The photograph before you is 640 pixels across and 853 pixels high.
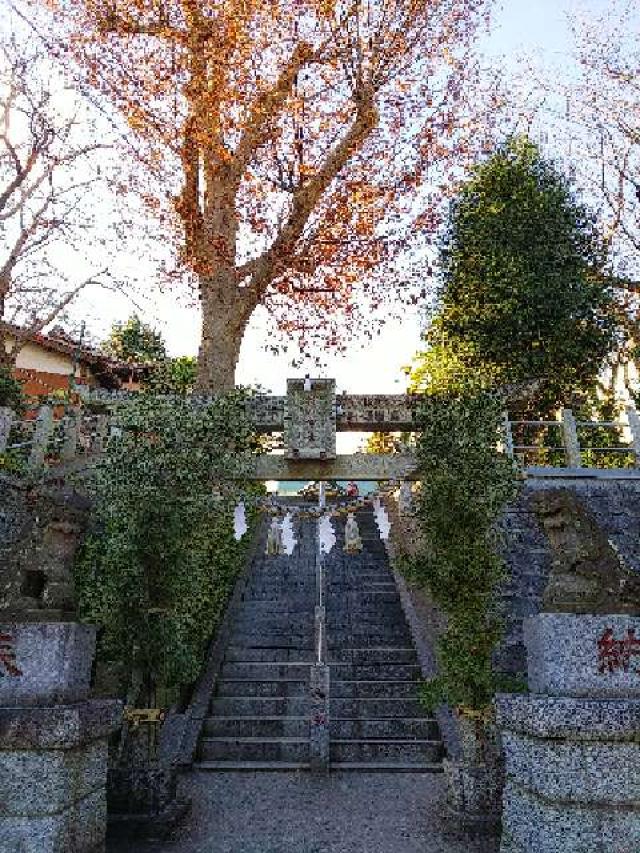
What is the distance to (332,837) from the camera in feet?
21.4

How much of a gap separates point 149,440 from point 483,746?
5499 mm

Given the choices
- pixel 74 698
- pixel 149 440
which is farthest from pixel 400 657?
pixel 74 698

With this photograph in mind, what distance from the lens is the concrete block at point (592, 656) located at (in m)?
5.06

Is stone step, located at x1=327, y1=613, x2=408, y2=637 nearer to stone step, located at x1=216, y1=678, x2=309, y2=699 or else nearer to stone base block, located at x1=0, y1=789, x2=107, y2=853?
stone step, located at x1=216, y1=678, x2=309, y2=699

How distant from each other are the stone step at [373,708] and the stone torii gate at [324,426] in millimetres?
3962

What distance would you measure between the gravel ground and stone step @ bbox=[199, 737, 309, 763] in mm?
448

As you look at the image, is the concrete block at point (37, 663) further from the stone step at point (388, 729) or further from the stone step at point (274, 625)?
the stone step at point (274, 625)

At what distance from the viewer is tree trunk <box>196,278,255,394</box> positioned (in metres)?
14.2

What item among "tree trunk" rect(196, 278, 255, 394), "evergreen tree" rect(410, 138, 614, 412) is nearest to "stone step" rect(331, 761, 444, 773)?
"tree trunk" rect(196, 278, 255, 394)

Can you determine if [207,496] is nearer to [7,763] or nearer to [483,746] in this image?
[7,763]

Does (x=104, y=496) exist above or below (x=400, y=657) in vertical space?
above

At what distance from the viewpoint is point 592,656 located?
5102mm

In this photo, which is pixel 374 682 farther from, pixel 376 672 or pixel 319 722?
pixel 319 722

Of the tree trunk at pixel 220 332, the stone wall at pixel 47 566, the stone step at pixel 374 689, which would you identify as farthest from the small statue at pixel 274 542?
the stone wall at pixel 47 566
